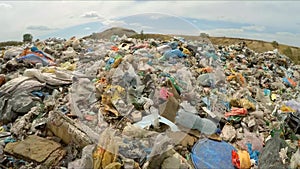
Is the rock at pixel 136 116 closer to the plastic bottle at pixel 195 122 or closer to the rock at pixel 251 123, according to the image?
the plastic bottle at pixel 195 122

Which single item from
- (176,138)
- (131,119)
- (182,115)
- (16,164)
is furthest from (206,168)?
(16,164)

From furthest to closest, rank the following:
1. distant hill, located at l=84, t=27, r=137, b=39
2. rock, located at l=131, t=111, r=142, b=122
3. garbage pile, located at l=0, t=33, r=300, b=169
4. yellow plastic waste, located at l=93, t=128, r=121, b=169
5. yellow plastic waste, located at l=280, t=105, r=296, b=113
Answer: distant hill, located at l=84, t=27, r=137, b=39 → yellow plastic waste, located at l=280, t=105, r=296, b=113 → rock, located at l=131, t=111, r=142, b=122 → garbage pile, located at l=0, t=33, r=300, b=169 → yellow plastic waste, located at l=93, t=128, r=121, b=169

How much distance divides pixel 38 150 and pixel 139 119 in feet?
3.50

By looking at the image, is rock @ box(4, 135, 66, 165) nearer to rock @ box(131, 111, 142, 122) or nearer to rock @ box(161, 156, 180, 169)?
rock @ box(131, 111, 142, 122)

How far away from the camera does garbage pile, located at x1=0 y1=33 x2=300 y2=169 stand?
8.98 ft

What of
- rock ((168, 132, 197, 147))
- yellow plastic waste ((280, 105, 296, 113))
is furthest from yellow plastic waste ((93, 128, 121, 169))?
yellow plastic waste ((280, 105, 296, 113))

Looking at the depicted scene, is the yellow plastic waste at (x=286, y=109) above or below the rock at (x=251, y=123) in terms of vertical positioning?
above

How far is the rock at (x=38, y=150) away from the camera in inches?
108

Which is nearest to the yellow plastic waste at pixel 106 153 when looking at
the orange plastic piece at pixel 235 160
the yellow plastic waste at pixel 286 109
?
the orange plastic piece at pixel 235 160

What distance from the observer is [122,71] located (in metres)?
4.03

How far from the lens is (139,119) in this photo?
3182 mm

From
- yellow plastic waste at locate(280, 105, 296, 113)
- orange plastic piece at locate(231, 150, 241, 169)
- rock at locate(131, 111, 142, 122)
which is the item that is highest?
rock at locate(131, 111, 142, 122)

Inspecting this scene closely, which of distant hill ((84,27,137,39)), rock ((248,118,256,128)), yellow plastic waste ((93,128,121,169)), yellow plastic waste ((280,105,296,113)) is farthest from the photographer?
distant hill ((84,27,137,39))

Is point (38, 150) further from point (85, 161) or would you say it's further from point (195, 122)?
point (195, 122)
